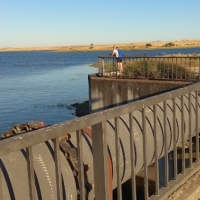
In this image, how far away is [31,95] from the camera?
38531 mm

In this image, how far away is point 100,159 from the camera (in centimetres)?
305

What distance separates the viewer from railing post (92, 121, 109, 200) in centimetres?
298

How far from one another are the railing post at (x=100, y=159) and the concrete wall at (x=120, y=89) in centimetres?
1158

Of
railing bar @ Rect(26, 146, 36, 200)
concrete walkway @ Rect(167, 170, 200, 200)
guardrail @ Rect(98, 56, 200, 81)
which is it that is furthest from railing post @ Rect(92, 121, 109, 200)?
guardrail @ Rect(98, 56, 200, 81)

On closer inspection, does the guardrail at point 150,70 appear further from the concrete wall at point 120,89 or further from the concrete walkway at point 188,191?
the concrete walkway at point 188,191

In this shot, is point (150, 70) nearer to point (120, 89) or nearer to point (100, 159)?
point (120, 89)

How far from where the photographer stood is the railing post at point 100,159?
2.98 meters

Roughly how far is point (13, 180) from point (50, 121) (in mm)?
23411

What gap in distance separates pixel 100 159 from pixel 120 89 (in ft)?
44.4

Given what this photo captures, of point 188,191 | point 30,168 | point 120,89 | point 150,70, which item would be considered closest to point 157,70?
point 150,70

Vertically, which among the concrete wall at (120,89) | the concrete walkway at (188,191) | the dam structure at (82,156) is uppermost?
the dam structure at (82,156)

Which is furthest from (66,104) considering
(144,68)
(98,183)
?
(98,183)

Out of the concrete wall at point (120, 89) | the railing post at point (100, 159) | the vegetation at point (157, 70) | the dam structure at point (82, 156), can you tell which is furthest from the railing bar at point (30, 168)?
the vegetation at point (157, 70)

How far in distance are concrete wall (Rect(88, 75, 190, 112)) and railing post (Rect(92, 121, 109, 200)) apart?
38.0 feet
